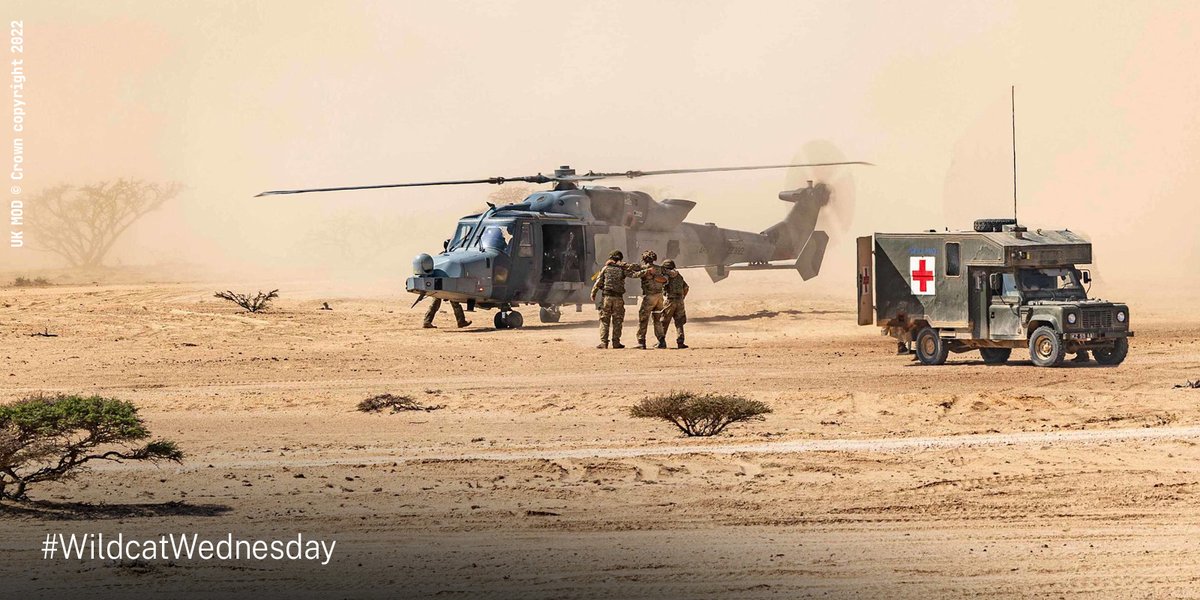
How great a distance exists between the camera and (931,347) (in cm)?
2014

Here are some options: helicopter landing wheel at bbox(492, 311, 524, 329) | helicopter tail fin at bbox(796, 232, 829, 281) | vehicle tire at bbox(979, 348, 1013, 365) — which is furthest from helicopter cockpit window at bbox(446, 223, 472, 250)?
vehicle tire at bbox(979, 348, 1013, 365)

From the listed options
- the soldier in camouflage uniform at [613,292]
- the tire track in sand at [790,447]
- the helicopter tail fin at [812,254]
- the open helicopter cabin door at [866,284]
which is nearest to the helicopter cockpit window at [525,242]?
the soldier in camouflage uniform at [613,292]

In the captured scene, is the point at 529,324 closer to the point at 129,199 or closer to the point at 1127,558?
the point at 1127,558

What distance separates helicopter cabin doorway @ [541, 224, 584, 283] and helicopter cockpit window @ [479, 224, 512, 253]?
32.8 inches

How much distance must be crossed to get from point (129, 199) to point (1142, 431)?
216ft

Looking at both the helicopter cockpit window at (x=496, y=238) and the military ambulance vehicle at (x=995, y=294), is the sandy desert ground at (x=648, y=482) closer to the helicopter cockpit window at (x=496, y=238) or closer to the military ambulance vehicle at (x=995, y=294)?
the military ambulance vehicle at (x=995, y=294)

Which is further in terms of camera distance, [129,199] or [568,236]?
[129,199]

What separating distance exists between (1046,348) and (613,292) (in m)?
6.63

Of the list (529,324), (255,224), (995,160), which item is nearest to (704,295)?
(529,324)

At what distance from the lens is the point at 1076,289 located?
1930 centimetres

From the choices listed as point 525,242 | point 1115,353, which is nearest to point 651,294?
point 525,242

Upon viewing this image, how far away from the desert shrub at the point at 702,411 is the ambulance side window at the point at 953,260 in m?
5.68

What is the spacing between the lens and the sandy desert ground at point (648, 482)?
28.2ft

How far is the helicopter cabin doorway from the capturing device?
27.6 metres
